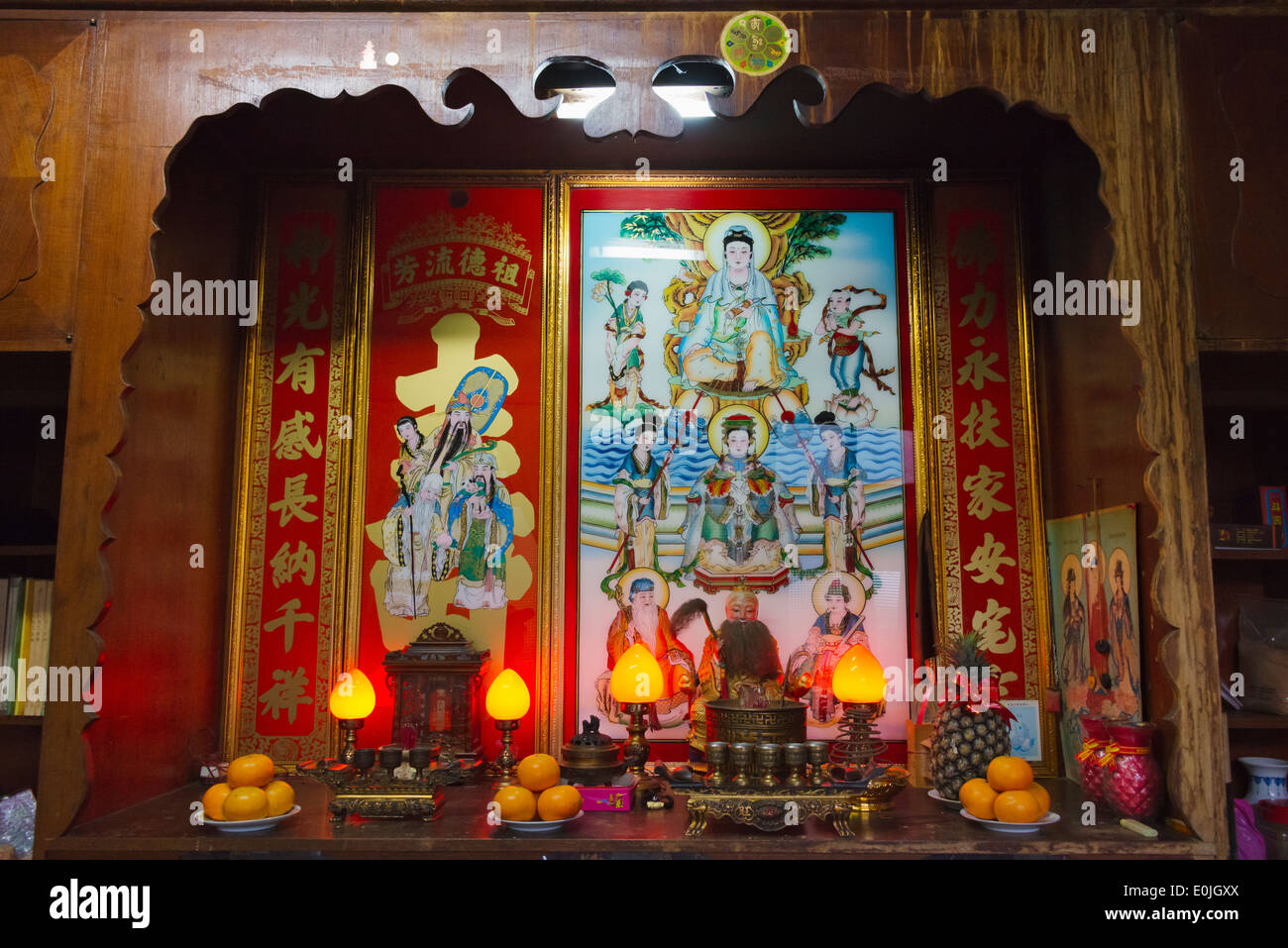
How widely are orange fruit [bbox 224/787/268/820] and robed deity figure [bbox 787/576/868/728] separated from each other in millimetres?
1691

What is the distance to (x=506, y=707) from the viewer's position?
292 cm

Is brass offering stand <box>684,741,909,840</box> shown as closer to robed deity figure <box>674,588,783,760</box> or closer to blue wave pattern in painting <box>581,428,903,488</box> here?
robed deity figure <box>674,588,783,760</box>

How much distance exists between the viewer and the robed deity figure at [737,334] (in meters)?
3.27

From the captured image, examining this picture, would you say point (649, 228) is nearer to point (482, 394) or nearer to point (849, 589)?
point (482, 394)

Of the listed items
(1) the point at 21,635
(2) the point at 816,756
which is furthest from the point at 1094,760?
(1) the point at 21,635

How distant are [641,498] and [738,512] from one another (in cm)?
35

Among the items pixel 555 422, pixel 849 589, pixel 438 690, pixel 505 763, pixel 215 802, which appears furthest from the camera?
pixel 555 422

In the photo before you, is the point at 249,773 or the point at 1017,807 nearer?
the point at 1017,807

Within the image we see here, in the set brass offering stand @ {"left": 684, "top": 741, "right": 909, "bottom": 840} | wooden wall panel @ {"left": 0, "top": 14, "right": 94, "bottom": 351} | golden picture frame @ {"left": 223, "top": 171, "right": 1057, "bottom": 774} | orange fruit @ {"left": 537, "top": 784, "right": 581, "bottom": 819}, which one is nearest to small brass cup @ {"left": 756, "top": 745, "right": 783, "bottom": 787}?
brass offering stand @ {"left": 684, "top": 741, "right": 909, "bottom": 840}

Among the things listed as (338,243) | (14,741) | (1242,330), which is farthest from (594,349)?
(14,741)

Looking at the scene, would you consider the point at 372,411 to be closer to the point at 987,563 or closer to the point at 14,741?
the point at 14,741

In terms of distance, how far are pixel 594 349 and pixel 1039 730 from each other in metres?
2.06

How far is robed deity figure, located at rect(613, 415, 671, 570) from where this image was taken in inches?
126

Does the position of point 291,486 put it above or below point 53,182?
below
